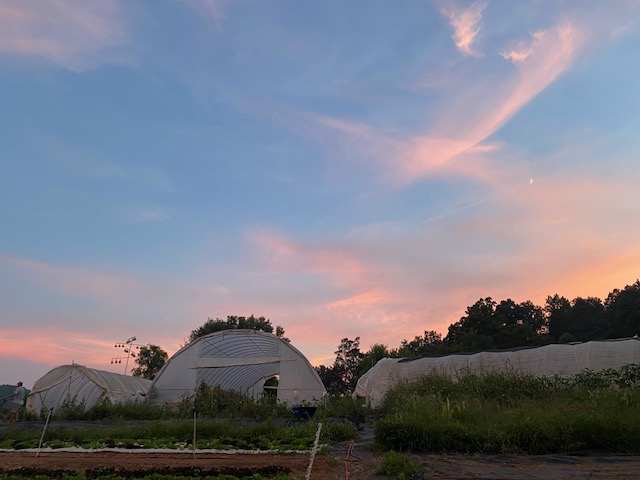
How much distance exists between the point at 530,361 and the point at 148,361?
44878mm

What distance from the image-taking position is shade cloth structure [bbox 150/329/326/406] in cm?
2355

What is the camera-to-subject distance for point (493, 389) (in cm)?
1457

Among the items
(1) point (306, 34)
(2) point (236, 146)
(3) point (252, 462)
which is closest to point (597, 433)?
(3) point (252, 462)

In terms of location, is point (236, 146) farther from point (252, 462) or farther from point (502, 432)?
point (502, 432)

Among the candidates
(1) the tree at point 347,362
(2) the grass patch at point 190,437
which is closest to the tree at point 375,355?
(1) the tree at point 347,362

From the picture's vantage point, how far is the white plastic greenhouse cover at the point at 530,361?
672 inches

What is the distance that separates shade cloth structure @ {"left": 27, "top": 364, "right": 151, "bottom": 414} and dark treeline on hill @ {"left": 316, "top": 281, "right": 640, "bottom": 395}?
24.1 meters

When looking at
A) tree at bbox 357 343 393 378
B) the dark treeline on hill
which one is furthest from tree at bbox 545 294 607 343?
tree at bbox 357 343 393 378

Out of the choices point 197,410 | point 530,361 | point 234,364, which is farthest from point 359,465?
point 234,364

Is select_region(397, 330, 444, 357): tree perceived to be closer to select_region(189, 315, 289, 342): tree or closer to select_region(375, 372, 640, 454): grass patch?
select_region(189, 315, 289, 342): tree

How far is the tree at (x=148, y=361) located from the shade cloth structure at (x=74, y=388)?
1220 inches

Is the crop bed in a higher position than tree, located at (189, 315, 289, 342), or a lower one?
lower

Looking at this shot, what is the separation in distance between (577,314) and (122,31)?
57752 mm

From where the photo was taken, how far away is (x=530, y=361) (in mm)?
19047
